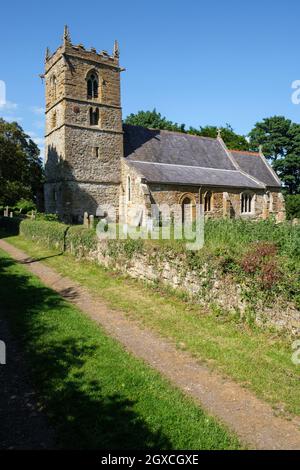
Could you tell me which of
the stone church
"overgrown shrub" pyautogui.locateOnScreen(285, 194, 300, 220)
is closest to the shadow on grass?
the stone church

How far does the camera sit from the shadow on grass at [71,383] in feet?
14.5

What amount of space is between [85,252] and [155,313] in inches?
303

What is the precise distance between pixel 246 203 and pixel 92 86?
17676 mm

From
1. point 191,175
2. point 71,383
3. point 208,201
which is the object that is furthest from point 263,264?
point 208,201

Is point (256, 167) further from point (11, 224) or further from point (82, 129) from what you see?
point (11, 224)

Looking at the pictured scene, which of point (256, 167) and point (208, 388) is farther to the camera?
point (256, 167)

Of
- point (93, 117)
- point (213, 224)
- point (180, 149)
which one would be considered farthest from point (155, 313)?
point (180, 149)

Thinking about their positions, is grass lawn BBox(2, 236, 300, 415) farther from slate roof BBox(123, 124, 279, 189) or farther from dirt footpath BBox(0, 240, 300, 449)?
slate roof BBox(123, 124, 279, 189)

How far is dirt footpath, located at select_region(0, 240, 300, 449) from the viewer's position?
4.69 meters

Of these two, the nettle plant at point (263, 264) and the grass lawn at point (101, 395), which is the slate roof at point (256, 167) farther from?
the grass lawn at point (101, 395)

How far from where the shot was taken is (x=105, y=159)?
29.1m

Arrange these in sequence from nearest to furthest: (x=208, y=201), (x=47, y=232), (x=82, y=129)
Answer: (x=47, y=232) → (x=82, y=129) → (x=208, y=201)

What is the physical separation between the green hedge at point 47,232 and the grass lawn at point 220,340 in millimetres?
6939
